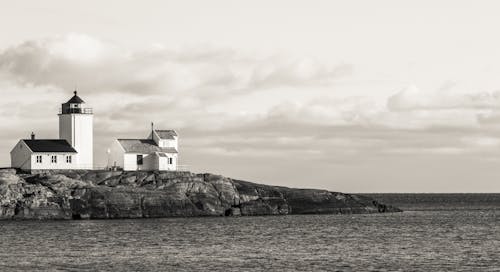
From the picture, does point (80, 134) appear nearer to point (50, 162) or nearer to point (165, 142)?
point (50, 162)

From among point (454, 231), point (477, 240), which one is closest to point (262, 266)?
point (477, 240)

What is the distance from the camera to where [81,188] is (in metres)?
102

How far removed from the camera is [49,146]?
363ft

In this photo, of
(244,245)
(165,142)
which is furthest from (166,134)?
(244,245)

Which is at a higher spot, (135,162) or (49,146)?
(49,146)

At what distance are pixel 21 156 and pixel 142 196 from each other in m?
17.3

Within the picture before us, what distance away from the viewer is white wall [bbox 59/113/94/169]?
366 feet

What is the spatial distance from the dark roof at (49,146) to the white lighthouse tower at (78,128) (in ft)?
2.80

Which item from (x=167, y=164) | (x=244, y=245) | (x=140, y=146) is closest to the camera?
(x=244, y=245)

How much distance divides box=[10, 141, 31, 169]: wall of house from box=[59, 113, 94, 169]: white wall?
16.1 ft

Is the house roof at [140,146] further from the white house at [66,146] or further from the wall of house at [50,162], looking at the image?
the wall of house at [50,162]

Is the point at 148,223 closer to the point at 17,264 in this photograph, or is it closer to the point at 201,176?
the point at 201,176

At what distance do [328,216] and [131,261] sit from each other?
6073 cm

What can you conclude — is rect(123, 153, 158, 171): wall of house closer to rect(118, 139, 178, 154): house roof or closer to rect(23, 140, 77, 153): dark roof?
rect(118, 139, 178, 154): house roof
